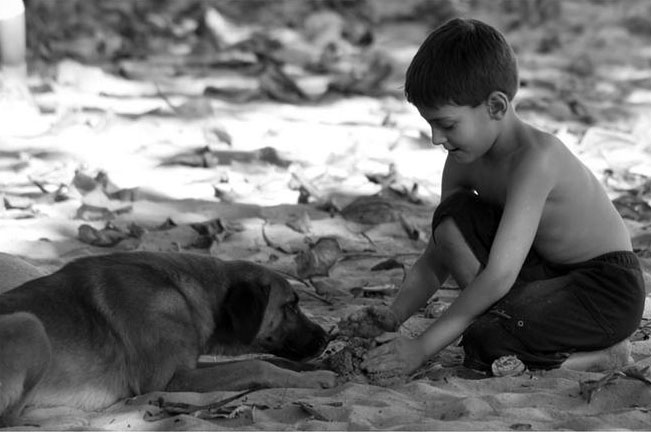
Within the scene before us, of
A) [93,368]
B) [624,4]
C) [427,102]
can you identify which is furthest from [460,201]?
[624,4]

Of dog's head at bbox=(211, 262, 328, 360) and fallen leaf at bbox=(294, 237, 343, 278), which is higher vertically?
dog's head at bbox=(211, 262, 328, 360)

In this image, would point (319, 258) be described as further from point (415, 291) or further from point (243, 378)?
point (243, 378)

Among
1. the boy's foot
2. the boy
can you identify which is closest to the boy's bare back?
the boy

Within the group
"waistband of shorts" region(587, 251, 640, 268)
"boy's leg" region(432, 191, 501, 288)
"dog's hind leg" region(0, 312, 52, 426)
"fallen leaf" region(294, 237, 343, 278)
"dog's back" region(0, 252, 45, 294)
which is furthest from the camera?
"fallen leaf" region(294, 237, 343, 278)

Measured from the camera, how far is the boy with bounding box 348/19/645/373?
15.6 feet

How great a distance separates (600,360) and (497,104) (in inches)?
42.6

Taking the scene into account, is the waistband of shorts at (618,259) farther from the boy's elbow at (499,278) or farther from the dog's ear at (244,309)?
the dog's ear at (244,309)

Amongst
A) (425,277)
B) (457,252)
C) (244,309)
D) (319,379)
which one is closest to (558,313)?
(457,252)

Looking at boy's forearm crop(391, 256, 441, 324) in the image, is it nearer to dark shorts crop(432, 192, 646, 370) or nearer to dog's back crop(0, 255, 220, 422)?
dark shorts crop(432, 192, 646, 370)

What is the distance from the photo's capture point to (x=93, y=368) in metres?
4.69

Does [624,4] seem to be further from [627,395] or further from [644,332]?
[627,395]

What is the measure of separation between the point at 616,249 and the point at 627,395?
80 cm

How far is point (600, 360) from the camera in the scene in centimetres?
495

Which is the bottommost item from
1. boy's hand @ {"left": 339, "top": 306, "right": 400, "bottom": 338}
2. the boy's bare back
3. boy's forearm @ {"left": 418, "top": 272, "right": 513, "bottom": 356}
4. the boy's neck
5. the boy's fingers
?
boy's hand @ {"left": 339, "top": 306, "right": 400, "bottom": 338}
